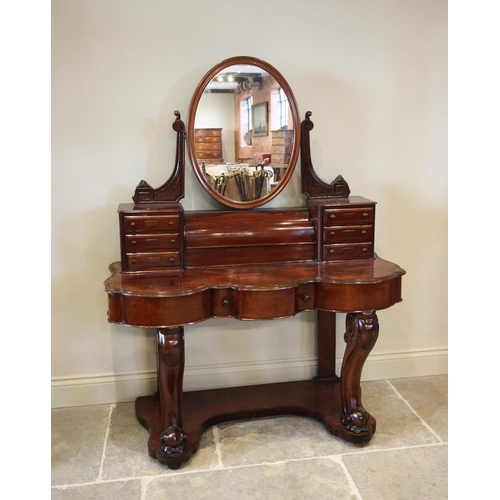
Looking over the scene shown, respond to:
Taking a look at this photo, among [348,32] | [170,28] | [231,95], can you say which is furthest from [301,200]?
[170,28]

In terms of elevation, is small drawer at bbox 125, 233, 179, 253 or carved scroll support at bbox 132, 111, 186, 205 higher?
carved scroll support at bbox 132, 111, 186, 205

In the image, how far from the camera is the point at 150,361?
3072mm

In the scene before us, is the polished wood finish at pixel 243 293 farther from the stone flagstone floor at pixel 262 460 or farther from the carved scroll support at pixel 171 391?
the stone flagstone floor at pixel 262 460

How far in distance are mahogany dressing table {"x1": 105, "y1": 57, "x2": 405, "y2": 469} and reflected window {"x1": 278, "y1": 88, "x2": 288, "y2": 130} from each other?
3 centimetres

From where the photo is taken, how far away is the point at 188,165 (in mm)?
2891

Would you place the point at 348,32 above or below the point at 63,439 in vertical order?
above

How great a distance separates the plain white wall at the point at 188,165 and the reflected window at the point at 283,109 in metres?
0.15

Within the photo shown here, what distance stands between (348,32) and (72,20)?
1.36 metres

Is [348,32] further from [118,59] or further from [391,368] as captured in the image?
[391,368]

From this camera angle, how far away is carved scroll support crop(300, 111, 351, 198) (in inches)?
114

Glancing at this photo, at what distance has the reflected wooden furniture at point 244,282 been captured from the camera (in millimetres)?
2363

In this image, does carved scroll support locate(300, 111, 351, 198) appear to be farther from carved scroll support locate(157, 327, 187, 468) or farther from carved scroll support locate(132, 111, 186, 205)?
carved scroll support locate(157, 327, 187, 468)

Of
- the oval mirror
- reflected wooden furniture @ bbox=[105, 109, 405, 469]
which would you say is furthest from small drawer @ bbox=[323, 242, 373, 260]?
the oval mirror

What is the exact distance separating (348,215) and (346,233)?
86mm
